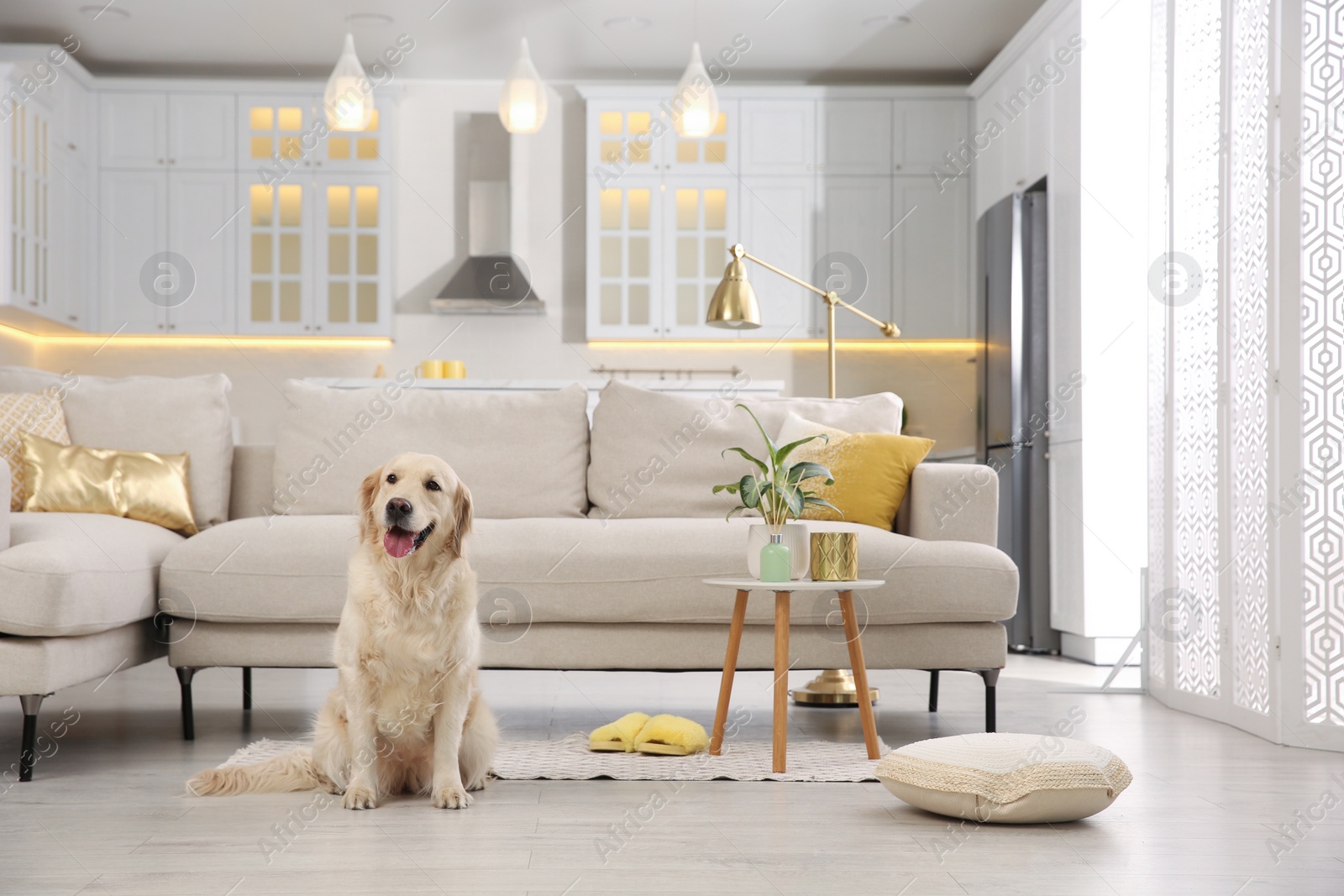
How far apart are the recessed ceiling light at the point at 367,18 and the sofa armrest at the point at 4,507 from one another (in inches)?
150

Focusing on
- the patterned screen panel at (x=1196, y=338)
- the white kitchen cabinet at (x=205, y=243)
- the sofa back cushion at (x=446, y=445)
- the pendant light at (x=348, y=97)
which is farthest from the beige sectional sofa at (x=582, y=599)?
the white kitchen cabinet at (x=205, y=243)

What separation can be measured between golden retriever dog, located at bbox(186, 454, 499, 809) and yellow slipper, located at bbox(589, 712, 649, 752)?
0.51 meters

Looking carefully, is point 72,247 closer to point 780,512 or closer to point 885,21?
point 885,21

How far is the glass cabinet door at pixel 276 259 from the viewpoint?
620cm

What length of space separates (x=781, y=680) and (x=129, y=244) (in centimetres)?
513

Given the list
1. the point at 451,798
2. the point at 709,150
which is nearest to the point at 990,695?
the point at 451,798

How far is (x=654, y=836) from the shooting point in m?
2.00

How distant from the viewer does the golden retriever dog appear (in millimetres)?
2148

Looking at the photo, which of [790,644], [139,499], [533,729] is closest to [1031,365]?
[790,644]

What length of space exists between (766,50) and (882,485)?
3.66 m

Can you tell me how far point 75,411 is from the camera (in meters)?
3.37

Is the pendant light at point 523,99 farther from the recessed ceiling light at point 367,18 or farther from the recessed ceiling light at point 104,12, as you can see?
the recessed ceiling light at point 104,12

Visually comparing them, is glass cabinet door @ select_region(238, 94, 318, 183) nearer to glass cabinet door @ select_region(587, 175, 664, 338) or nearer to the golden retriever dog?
glass cabinet door @ select_region(587, 175, 664, 338)

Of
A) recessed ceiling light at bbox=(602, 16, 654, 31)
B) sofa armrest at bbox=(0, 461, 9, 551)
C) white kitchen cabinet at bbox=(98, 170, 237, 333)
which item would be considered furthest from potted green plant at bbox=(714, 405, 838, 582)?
white kitchen cabinet at bbox=(98, 170, 237, 333)
